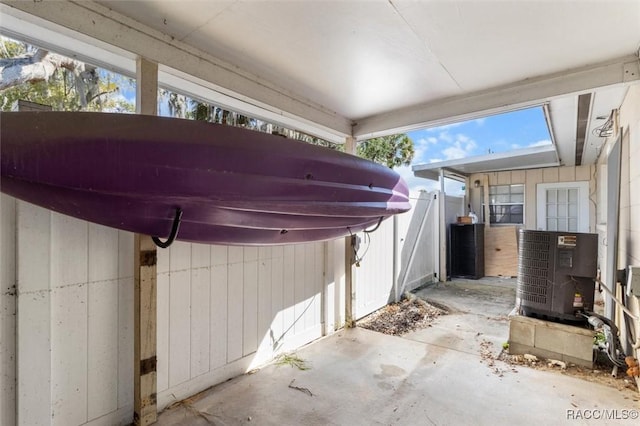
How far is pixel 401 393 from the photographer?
244cm

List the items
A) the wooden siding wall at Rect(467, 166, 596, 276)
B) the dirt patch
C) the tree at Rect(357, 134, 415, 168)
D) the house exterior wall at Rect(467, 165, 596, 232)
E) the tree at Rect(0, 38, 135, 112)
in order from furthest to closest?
the tree at Rect(357, 134, 415, 168) → the wooden siding wall at Rect(467, 166, 596, 276) → the house exterior wall at Rect(467, 165, 596, 232) → the dirt patch → the tree at Rect(0, 38, 135, 112)

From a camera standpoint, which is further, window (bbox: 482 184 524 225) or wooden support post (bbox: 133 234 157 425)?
window (bbox: 482 184 524 225)

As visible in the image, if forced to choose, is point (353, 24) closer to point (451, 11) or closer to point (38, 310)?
point (451, 11)

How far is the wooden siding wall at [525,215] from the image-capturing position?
22.3 ft

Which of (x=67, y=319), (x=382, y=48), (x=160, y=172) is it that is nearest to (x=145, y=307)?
(x=67, y=319)

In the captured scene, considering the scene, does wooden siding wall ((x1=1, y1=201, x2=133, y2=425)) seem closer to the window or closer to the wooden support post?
the wooden support post

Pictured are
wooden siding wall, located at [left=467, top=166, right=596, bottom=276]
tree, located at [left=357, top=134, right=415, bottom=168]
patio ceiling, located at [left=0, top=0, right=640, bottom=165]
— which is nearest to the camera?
patio ceiling, located at [left=0, top=0, right=640, bottom=165]

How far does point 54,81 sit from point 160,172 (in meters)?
2.01

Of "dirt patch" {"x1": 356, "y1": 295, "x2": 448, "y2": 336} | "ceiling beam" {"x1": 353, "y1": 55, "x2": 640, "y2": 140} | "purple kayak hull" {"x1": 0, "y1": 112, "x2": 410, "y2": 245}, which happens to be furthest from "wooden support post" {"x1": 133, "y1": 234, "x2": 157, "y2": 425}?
"ceiling beam" {"x1": 353, "y1": 55, "x2": 640, "y2": 140}

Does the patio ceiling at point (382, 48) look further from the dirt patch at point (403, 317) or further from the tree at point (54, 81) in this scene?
the dirt patch at point (403, 317)

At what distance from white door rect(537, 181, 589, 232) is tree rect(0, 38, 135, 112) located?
837 cm

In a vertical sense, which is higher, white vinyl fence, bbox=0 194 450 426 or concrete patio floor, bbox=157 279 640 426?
white vinyl fence, bbox=0 194 450 426
